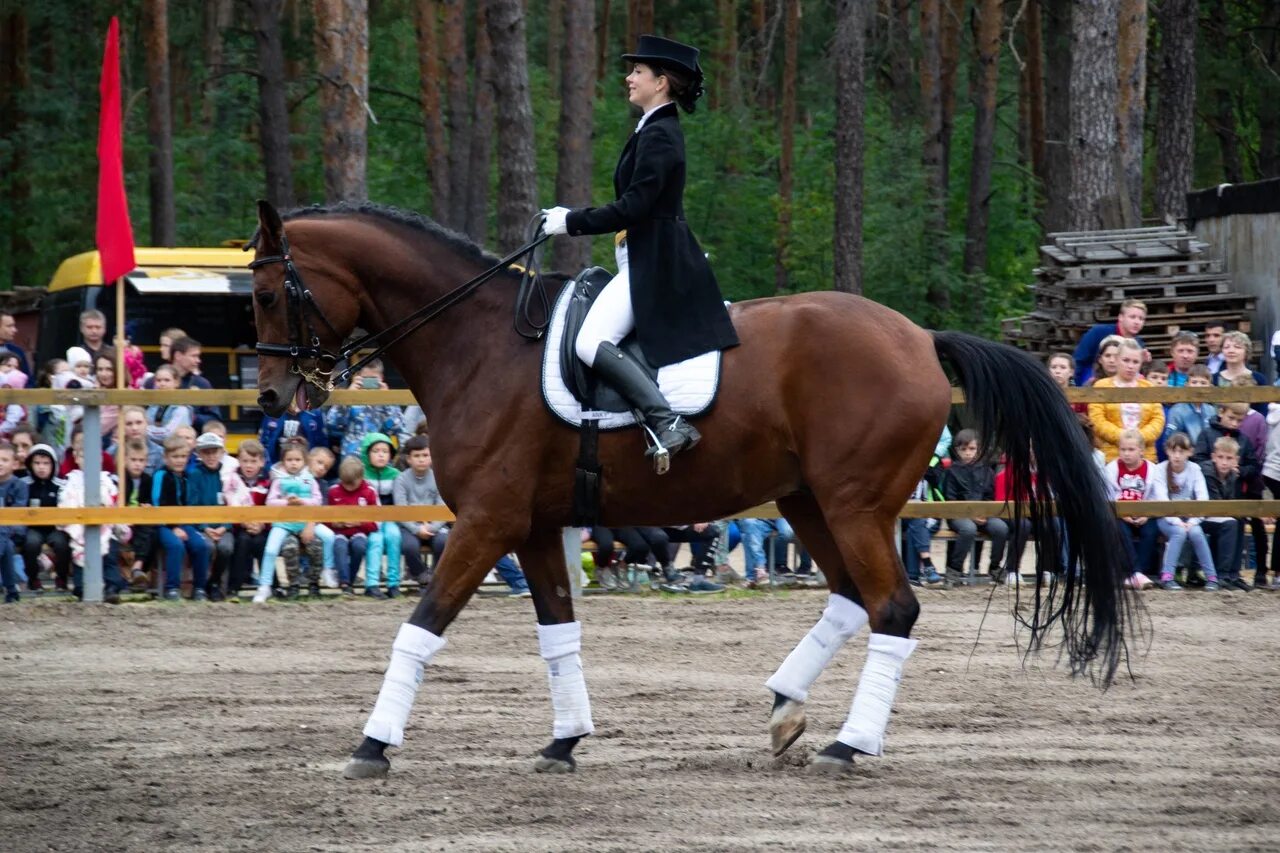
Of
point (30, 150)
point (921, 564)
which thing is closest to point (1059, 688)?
point (921, 564)

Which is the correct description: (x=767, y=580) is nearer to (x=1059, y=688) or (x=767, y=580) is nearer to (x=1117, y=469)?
(x=1117, y=469)

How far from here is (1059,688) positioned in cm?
805

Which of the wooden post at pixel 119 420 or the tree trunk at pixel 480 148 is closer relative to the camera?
the wooden post at pixel 119 420

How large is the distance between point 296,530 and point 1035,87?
2664cm

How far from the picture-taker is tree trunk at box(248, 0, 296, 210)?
25.0 m

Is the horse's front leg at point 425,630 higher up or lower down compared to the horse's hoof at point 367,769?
higher up

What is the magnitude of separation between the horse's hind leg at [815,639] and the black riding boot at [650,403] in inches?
28.1

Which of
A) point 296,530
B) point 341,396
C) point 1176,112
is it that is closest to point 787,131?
point 1176,112

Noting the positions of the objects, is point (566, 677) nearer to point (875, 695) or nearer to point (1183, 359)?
point (875, 695)

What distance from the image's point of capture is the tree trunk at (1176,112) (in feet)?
77.6

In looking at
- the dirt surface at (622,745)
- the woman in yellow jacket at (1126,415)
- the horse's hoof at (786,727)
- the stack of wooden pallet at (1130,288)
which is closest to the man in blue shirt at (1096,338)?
the woman in yellow jacket at (1126,415)

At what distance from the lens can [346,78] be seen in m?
16.3

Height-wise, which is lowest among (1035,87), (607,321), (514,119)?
(607,321)

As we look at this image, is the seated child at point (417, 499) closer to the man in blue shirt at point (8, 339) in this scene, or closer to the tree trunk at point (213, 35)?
the man in blue shirt at point (8, 339)
